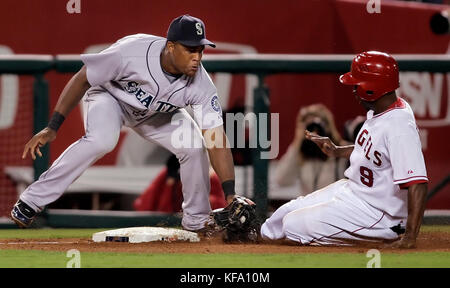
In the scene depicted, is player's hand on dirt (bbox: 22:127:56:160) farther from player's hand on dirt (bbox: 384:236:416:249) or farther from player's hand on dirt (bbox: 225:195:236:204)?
player's hand on dirt (bbox: 384:236:416:249)

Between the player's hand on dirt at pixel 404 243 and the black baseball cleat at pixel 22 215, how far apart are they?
84.8 inches

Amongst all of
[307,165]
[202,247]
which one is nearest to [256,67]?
[307,165]

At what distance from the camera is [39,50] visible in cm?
818

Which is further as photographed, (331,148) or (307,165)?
(307,165)

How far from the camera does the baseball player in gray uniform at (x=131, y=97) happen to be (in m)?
5.99

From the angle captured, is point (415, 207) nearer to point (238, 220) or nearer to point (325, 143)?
point (325, 143)

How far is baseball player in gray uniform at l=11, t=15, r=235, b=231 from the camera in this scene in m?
5.99

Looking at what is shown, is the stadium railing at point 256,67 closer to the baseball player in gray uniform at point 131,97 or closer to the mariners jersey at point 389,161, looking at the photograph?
the baseball player in gray uniform at point 131,97

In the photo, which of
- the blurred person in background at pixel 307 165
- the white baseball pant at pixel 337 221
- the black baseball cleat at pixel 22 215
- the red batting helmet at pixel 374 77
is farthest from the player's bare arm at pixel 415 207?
the blurred person in background at pixel 307 165

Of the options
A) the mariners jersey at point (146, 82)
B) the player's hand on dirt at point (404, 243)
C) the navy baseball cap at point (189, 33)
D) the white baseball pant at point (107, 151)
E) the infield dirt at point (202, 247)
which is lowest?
the infield dirt at point (202, 247)

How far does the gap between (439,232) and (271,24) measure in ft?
8.22

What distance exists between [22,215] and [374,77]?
7.36 ft

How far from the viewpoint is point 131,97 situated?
242 inches
